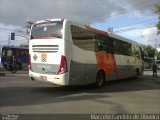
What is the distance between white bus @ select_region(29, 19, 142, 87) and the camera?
14188mm

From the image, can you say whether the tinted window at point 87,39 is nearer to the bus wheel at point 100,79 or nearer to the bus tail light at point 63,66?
the bus tail light at point 63,66

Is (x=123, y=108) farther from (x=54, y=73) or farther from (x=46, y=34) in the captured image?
(x=46, y=34)

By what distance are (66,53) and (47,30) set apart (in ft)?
4.97

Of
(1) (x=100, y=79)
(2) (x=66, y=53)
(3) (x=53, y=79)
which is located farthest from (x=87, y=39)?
(3) (x=53, y=79)

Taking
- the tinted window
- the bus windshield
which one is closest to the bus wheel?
the tinted window

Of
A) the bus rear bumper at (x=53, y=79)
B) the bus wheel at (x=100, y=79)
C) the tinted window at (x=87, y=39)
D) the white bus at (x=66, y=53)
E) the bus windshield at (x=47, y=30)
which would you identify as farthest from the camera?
the bus wheel at (x=100, y=79)

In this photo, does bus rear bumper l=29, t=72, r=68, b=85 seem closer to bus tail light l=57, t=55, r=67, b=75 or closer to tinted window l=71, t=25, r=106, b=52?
bus tail light l=57, t=55, r=67, b=75

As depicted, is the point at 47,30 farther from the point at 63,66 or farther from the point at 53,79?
the point at 53,79

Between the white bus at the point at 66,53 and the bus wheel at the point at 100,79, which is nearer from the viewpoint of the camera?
the white bus at the point at 66,53

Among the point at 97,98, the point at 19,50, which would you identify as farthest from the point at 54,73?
the point at 19,50

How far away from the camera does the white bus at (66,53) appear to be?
46.5ft

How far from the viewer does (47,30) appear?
14773 mm

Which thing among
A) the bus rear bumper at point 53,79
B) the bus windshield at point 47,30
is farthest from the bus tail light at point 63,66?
the bus windshield at point 47,30

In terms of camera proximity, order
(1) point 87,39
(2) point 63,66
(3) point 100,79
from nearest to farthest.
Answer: (2) point 63,66 < (1) point 87,39 < (3) point 100,79
